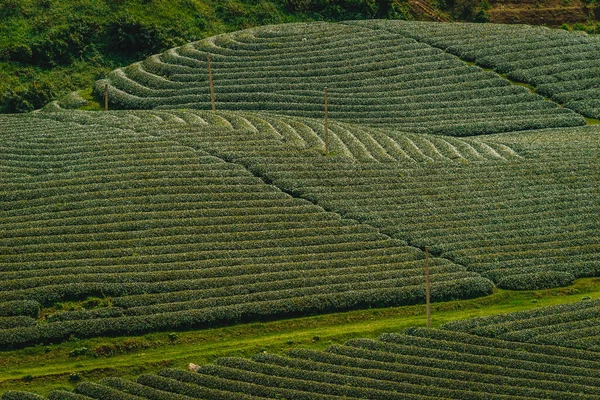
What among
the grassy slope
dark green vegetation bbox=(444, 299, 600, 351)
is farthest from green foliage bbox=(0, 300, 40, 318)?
the grassy slope

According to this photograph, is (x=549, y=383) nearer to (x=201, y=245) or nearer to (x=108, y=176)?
(x=201, y=245)

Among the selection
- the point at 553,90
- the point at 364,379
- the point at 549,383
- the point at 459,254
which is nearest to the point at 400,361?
the point at 364,379

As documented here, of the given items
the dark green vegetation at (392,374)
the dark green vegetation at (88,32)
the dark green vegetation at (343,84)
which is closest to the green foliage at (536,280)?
the dark green vegetation at (392,374)

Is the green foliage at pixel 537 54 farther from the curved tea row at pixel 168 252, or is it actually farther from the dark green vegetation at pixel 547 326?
the dark green vegetation at pixel 547 326

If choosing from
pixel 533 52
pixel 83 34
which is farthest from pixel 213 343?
pixel 533 52

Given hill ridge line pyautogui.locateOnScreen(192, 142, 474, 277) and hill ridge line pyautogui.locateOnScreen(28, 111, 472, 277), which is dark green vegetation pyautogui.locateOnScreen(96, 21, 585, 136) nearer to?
hill ridge line pyautogui.locateOnScreen(28, 111, 472, 277)

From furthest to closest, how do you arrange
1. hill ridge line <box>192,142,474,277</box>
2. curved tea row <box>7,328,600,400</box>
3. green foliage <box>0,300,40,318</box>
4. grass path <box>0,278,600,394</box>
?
hill ridge line <box>192,142,474,277</box> → green foliage <box>0,300,40,318</box> → grass path <box>0,278,600,394</box> → curved tea row <box>7,328,600,400</box>
